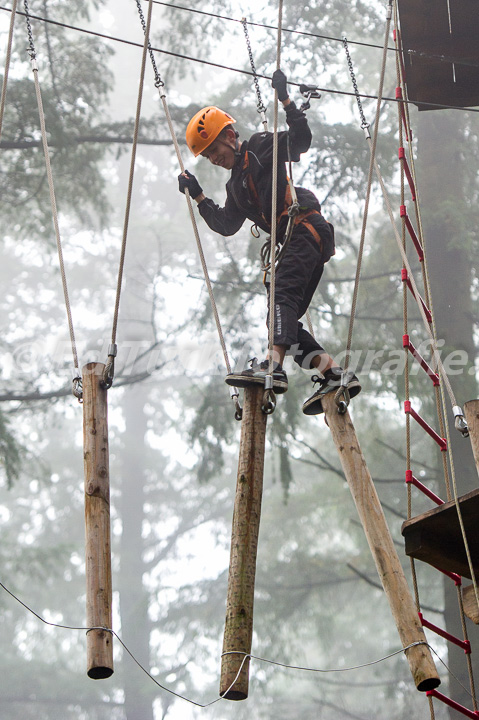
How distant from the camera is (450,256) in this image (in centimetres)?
820

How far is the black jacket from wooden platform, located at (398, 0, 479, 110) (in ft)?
4.60

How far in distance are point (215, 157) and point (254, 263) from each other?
5143 millimetres

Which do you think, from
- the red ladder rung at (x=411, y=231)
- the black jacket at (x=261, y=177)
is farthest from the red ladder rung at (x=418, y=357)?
the black jacket at (x=261, y=177)

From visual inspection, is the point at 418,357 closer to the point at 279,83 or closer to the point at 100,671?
the point at 279,83

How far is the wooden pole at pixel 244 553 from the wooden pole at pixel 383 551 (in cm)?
38

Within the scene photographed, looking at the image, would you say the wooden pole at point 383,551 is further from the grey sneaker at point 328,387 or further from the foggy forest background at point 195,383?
the foggy forest background at point 195,383

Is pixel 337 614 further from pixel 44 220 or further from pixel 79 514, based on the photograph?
pixel 44 220

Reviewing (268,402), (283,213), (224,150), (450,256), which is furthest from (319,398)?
(450,256)

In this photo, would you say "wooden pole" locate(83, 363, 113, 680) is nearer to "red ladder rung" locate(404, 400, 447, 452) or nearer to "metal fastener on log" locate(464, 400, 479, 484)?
"metal fastener on log" locate(464, 400, 479, 484)

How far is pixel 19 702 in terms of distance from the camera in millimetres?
15609

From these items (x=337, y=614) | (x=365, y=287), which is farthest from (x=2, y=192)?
→ (x=337, y=614)

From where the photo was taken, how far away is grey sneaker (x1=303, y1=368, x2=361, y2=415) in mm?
3000

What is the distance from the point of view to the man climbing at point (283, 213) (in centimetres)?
304

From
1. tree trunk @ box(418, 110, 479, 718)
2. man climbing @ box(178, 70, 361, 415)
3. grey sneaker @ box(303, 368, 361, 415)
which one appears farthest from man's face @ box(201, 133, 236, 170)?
tree trunk @ box(418, 110, 479, 718)
